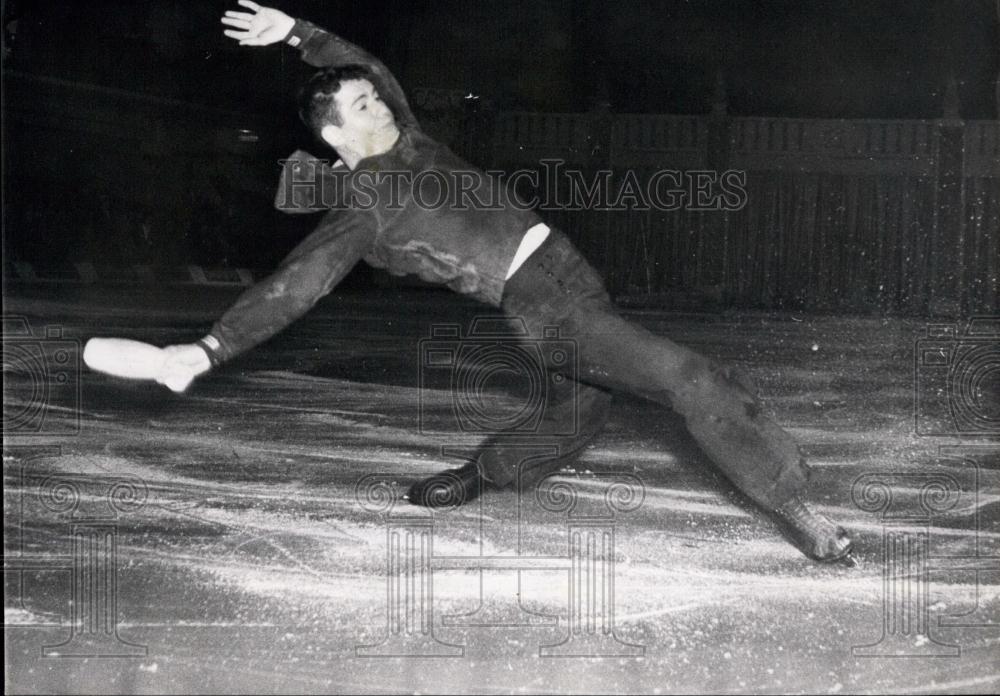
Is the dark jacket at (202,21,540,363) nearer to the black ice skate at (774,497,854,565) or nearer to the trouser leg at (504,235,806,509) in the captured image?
the trouser leg at (504,235,806,509)

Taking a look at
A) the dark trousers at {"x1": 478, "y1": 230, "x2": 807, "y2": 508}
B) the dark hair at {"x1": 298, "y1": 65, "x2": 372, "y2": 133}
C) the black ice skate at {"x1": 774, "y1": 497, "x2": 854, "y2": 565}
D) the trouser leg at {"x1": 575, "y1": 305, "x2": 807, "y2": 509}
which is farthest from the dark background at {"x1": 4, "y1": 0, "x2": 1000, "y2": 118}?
the black ice skate at {"x1": 774, "y1": 497, "x2": 854, "y2": 565}

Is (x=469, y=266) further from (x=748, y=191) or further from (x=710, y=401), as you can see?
(x=748, y=191)

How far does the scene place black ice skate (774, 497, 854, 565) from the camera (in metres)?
2.66

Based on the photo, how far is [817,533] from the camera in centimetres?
268

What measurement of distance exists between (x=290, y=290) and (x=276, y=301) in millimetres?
47

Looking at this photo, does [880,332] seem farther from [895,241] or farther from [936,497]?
[936,497]

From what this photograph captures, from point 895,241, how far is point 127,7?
30.6 feet

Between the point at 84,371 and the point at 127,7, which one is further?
the point at 127,7

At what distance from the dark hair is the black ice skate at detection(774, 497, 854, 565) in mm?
1716

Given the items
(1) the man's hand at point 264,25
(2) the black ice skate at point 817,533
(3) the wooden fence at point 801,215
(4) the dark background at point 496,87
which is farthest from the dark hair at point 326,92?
(3) the wooden fence at point 801,215

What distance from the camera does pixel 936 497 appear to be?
11.3 ft

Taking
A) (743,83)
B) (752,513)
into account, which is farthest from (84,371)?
(743,83)

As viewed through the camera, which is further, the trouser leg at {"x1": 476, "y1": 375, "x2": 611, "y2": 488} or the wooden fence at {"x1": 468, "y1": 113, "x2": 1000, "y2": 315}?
the wooden fence at {"x1": 468, "y1": 113, "x2": 1000, "y2": 315}

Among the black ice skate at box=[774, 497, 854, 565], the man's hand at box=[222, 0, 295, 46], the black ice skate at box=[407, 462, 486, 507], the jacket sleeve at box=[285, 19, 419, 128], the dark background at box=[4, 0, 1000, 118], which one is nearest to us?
the black ice skate at box=[774, 497, 854, 565]
